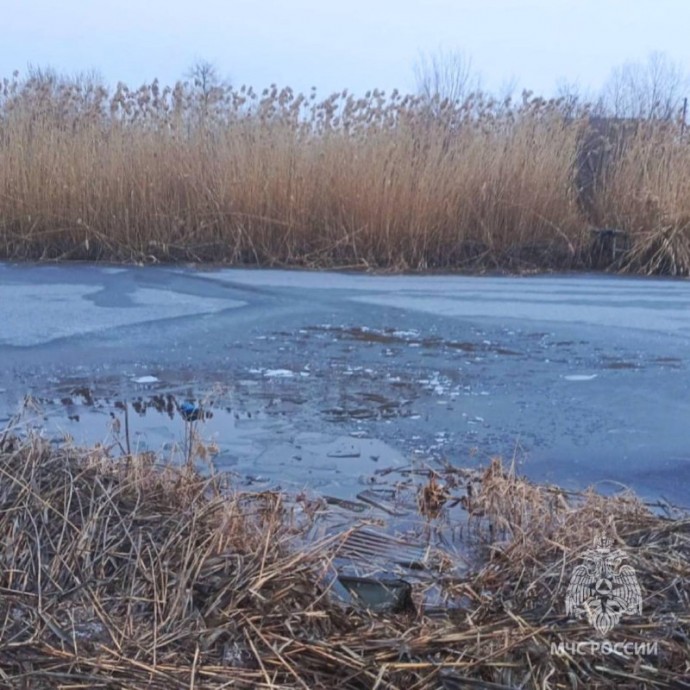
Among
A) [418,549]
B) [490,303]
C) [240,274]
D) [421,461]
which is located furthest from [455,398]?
[240,274]

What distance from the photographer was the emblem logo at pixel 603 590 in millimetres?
2021

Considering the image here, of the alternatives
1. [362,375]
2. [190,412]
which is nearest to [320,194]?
[362,375]

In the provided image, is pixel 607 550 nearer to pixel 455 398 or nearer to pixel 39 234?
pixel 455 398

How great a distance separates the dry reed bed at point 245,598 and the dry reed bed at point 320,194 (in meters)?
6.47

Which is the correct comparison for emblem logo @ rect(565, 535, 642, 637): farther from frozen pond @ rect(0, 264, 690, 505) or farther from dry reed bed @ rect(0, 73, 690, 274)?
dry reed bed @ rect(0, 73, 690, 274)

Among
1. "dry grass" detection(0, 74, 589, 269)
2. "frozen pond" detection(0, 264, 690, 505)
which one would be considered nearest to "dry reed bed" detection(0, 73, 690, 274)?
"dry grass" detection(0, 74, 589, 269)

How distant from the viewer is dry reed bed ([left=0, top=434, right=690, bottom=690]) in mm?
1829

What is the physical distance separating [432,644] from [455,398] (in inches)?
82.9

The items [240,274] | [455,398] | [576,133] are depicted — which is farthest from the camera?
[576,133]

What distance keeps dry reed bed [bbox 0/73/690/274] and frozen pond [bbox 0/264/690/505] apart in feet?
5.95

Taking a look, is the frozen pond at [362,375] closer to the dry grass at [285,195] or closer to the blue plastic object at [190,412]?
the blue plastic object at [190,412]

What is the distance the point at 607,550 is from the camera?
2260 mm

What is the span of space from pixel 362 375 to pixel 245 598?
2.37 metres

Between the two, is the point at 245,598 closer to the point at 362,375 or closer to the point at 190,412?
the point at 190,412
